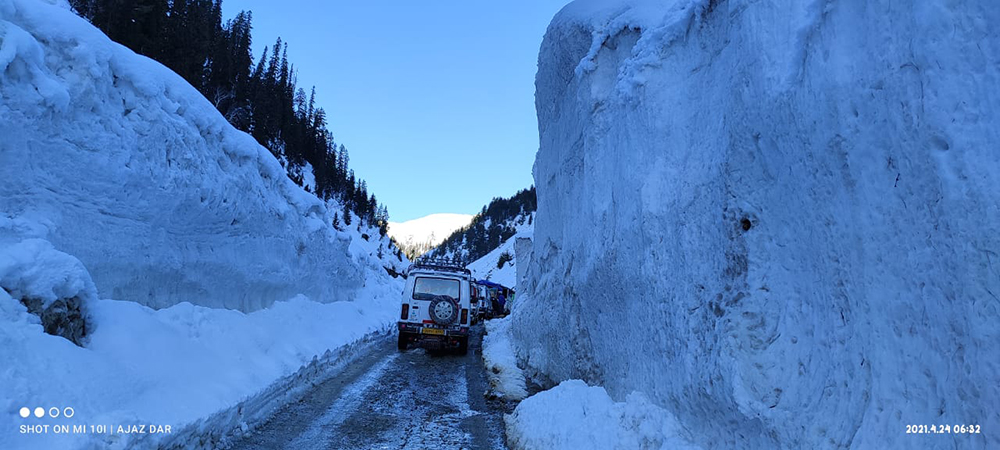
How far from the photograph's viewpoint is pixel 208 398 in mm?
6387

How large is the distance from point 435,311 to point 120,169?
8.93m

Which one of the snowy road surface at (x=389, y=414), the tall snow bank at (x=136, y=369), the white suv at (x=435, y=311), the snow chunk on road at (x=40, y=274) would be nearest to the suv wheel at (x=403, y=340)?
the white suv at (x=435, y=311)

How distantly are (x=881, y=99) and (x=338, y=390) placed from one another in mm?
8973

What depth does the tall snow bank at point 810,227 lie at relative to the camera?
283 centimetres

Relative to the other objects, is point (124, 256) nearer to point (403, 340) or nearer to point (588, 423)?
point (588, 423)

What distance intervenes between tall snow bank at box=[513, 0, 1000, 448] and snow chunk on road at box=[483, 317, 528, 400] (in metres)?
2.96

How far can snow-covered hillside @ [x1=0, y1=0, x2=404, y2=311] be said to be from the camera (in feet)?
22.0

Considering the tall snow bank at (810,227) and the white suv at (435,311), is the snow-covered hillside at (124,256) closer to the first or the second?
the white suv at (435,311)

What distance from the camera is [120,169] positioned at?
26.0 ft

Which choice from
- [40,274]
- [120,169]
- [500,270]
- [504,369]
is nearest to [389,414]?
[40,274]

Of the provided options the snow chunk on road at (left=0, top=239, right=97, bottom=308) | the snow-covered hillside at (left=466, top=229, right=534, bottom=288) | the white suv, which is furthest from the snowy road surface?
the snow-covered hillside at (left=466, top=229, right=534, bottom=288)

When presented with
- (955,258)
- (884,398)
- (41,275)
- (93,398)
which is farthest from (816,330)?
(41,275)

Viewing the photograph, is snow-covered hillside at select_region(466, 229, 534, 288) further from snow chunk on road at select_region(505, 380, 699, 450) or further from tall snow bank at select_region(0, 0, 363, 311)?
snow chunk on road at select_region(505, 380, 699, 450)

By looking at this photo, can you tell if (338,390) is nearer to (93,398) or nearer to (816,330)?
(93,398)
